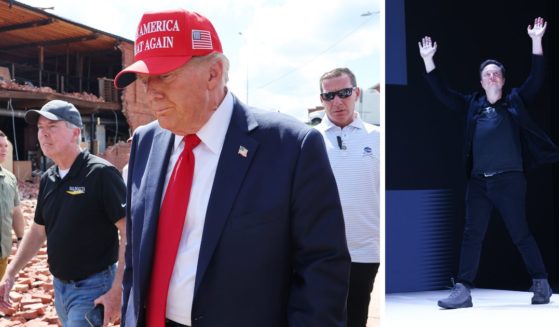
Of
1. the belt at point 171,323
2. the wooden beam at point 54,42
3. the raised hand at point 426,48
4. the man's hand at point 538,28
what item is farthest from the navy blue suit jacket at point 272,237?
the wooden beam at point 54,42

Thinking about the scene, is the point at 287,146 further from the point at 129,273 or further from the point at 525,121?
the point at 525,121

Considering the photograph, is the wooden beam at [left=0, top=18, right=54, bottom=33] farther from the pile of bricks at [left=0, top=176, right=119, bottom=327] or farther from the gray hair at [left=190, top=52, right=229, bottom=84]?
the gray hair at [left=190, top=52, right=229, bottom=84]

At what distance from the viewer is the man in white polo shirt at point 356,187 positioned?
10.9 ft

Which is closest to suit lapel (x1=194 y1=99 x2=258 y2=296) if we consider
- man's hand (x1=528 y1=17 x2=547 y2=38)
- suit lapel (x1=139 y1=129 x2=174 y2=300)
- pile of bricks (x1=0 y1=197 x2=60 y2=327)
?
suit lapel (x1=139 y1=129 x2=174 y2=300)

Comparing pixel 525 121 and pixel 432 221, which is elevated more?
pixel 525 121

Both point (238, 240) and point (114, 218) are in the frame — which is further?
point (114, 218)

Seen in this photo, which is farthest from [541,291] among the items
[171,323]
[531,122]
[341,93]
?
[171,323]

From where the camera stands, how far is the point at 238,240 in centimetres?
159

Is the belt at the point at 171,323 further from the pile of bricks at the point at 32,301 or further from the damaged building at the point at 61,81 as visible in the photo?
the damaged building at the point at 61,81

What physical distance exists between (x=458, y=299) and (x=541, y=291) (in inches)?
19.1

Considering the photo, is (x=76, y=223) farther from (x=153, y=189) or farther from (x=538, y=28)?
(x=538, y=28)

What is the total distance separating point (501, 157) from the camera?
3084mm

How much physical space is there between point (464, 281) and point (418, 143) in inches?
36.9

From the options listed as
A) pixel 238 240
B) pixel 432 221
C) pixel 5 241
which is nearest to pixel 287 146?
pixel 238 240
